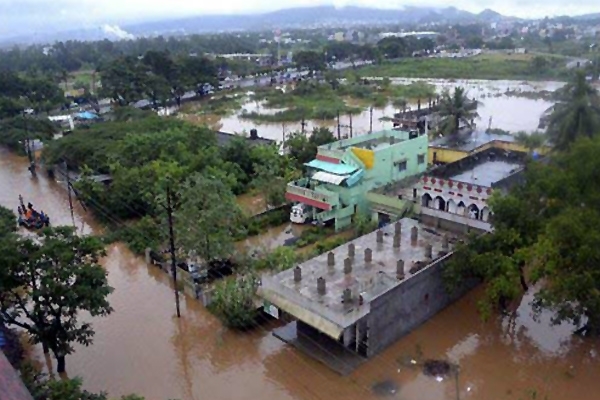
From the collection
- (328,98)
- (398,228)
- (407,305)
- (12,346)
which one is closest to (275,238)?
(398,228)

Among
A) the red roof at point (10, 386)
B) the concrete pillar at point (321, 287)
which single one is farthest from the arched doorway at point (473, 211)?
the red roof at point (10, 386)

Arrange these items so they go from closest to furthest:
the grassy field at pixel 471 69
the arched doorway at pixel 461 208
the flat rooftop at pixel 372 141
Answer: the arched doorway at pixel 461 208 < the flat rooftop at pixel 372 141 < the grassy field at pixel 471 69

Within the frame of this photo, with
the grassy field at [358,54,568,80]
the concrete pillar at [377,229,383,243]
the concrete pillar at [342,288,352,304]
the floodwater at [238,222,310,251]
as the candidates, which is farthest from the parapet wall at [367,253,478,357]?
the grassy field at [358,54,568,80]

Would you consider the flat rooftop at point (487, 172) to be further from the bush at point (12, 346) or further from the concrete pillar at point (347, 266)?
the bush at point (12, 346)

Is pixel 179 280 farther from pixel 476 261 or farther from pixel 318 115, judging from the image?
pixel 318 115

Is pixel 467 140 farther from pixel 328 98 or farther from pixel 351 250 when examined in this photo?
pixel 328 98

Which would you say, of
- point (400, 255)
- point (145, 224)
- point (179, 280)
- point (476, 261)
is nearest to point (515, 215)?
point (476, 261)
